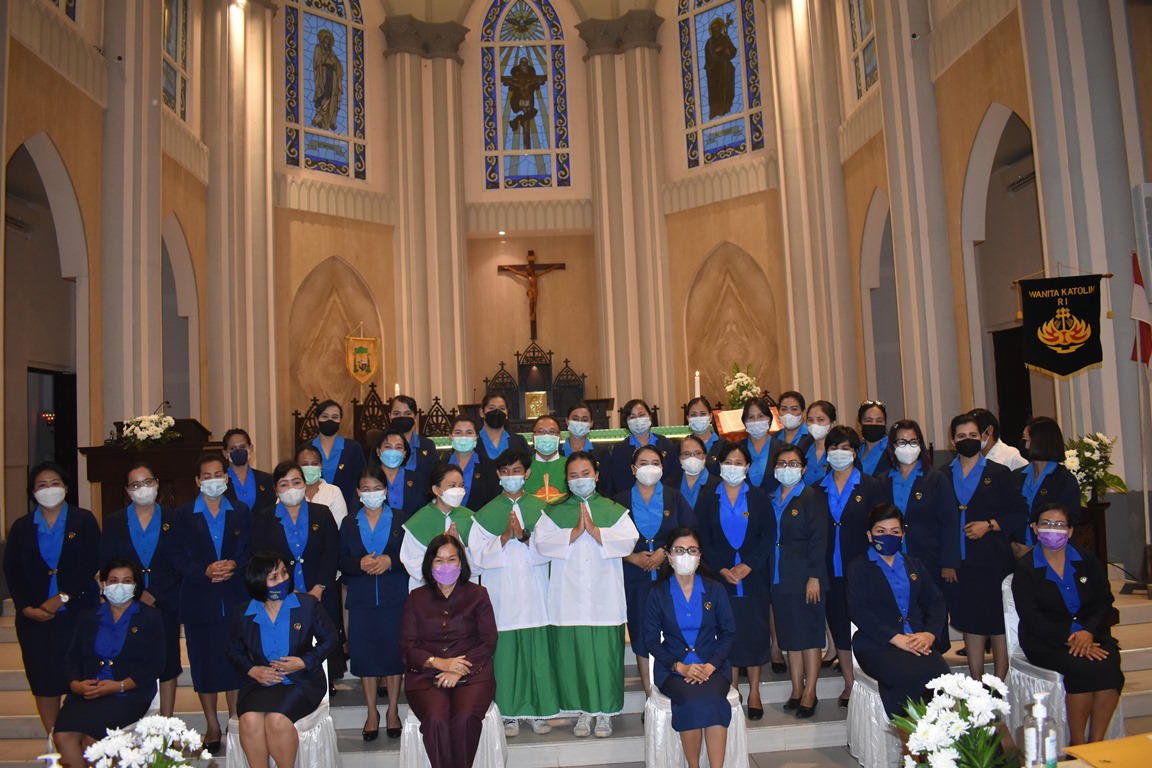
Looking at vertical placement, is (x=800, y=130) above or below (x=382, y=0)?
below

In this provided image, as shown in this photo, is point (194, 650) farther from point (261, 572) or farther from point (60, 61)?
point (60, 61)

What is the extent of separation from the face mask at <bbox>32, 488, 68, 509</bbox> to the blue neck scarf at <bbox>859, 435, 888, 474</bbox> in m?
4.97

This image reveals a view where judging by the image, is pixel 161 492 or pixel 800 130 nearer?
pixel 161 492

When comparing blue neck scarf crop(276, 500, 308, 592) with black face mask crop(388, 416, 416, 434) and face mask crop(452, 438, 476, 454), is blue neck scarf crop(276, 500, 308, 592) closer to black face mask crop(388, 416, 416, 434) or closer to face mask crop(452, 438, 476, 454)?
face mask crop(452, 438, 476, 454)

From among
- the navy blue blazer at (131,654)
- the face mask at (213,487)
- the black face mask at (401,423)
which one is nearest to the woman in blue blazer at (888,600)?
the black face mask at (401,423)

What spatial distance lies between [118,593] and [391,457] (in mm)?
1790

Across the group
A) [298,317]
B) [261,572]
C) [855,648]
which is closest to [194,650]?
[261,572]

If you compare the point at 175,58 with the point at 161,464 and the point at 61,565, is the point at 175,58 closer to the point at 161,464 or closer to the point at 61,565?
the point at 161,464

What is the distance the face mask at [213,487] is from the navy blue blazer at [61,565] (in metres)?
0.69

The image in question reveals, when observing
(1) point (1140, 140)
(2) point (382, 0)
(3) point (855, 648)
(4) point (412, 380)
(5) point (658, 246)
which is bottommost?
(3) point (855, 648)

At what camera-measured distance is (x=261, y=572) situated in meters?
4.84

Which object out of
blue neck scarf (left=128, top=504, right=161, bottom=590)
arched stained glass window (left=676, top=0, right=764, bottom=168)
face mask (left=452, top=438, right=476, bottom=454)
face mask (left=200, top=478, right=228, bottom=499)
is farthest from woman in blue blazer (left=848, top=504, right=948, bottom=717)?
arched stained glass window (left=676, top=0, right=764, bottom=168)

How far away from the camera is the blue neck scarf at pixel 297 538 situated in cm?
563

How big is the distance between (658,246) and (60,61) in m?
9.47
